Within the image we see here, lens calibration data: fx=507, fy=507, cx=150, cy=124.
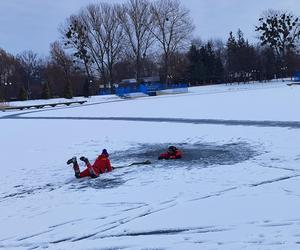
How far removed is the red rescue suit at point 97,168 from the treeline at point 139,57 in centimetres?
6074

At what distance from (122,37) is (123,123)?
61.6m

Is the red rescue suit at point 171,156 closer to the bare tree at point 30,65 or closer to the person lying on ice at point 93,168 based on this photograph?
the person lying on ice at point 93,168

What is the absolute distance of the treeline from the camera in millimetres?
81875

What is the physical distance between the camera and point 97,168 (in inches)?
424

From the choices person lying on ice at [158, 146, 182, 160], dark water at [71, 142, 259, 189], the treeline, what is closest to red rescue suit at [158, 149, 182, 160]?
person lying on ice at [158, 146, 182, 160]

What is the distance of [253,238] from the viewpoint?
5.65 m

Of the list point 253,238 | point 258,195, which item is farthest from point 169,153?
point 253,238

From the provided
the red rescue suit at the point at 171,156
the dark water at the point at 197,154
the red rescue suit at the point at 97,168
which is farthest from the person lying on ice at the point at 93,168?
the red rescue suit at the point at 171,156

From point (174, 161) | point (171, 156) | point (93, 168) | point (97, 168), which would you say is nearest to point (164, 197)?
point (93, 168)

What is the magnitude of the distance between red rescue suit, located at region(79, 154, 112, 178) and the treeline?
60.7 meters

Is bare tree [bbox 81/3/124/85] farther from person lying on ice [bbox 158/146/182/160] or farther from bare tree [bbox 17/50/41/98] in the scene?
person lying on ice [bbox 158/146/182/160]

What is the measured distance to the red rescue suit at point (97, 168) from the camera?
10.5 meters

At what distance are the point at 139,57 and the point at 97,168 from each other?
74.4 m

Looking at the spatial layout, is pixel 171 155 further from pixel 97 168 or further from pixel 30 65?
pixel 30 65
